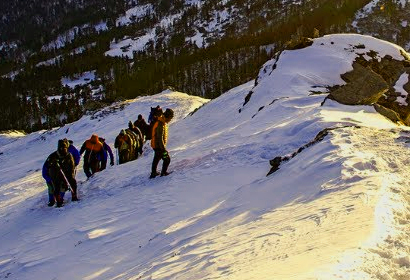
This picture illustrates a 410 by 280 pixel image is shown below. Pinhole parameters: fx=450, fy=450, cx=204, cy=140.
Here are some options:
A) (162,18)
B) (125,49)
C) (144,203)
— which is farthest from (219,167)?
(162,18)

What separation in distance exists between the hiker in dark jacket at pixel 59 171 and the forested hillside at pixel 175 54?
90.8 meters

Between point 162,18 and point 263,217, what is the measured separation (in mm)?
199684

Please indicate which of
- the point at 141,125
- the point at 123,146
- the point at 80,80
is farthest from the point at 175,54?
the point at 123,146

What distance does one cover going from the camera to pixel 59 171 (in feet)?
39.4

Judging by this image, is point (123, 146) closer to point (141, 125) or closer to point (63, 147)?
point (141, 125)

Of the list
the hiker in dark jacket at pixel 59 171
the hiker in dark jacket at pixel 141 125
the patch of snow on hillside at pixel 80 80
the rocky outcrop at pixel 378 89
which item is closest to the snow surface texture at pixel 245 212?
the hiker in dark jacket at pixel 59 171

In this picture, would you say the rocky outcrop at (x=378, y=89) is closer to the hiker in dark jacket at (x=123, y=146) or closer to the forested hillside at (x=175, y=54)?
the hiker in dark jacket at (x=123, y=146)

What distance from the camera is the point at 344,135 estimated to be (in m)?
10.2

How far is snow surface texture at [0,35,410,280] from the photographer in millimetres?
5199

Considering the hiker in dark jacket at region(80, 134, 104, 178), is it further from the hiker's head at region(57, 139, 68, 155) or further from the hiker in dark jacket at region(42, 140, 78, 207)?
the hiker's head at region(57, 139, 68, 155)

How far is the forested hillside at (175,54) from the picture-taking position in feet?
412

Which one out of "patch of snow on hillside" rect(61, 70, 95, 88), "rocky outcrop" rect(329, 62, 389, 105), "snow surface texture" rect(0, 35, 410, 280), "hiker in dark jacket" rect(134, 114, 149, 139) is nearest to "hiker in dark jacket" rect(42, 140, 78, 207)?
"snow surface texture" rect(0, 35, 410, 280)

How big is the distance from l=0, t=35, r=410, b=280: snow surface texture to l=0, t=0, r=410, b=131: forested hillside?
90.7 metres

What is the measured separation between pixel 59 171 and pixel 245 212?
242 inches
